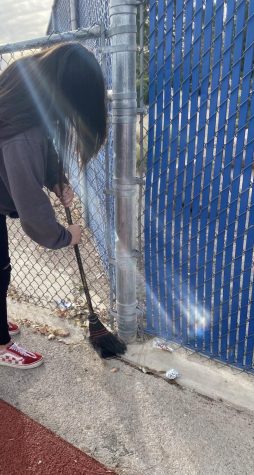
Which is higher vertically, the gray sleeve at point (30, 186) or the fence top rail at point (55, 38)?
the fence top rail at point (55, 38)

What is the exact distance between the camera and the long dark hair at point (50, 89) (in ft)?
5.62

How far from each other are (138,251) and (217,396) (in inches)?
37.8

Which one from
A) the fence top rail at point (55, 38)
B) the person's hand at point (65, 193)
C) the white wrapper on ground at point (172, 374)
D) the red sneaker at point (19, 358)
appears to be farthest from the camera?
the red sneaker at point (19, 358)

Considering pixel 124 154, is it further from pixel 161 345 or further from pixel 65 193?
pixel 161 345

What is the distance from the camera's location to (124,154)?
7.50ft

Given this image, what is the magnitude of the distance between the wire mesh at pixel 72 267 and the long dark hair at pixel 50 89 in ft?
3.88

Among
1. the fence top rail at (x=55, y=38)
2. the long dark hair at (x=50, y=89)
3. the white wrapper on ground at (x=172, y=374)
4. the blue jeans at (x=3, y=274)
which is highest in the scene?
the fence top rail at (x=55, y=38)

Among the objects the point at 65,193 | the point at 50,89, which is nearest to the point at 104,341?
the point at 65,193

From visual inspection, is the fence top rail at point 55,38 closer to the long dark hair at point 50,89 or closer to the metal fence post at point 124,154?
the metal fence post at point 124,154

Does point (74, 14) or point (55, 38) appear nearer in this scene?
point (55, 38)

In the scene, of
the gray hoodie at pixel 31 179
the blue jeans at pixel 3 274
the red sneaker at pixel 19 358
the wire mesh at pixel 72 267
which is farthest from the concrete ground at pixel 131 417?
the gray hoodie at pixel 31 179

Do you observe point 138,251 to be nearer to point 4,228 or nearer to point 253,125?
point 4,228

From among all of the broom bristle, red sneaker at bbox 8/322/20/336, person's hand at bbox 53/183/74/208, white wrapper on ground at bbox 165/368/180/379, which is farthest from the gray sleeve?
red sneaker at bbox 8/322/20/336

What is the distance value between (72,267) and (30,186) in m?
2.36
